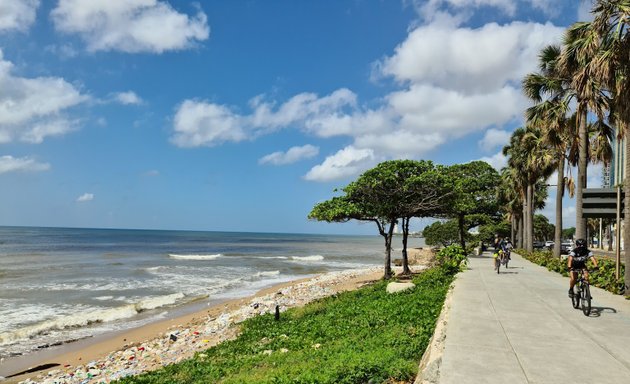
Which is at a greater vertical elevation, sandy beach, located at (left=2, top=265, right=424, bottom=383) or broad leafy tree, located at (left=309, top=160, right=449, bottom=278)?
broad leafy tree, located at (left=309, top=160, right=449, bottom=278)

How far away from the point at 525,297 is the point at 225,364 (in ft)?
28.6

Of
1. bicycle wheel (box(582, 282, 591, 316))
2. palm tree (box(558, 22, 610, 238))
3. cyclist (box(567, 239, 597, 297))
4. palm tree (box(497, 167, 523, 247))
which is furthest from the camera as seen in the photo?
palm tree (box(497, 167, 523, 247))

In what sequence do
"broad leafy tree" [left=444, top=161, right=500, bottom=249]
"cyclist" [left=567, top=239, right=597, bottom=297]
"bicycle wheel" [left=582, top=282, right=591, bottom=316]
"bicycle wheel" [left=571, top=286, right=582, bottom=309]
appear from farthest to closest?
"broad leafy tree" [left=444, top=161, right=500, bottom=249], "cyclist" [left=567, top=239, right=597, bottom=297], "bicycle wheel" [left=571, top=286, right=582, bottom=309], "bicycle wheel" [left=582, top=282, right=591, bottom=316]

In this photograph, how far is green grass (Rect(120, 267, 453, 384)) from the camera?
6410 mm

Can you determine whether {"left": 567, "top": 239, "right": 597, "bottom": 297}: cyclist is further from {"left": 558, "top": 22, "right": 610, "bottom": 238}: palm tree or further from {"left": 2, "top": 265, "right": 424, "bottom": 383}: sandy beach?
{"left": 2, "top": 265, "right": 424, "bottom": 383}: sandy beach

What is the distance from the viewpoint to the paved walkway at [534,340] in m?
5.63

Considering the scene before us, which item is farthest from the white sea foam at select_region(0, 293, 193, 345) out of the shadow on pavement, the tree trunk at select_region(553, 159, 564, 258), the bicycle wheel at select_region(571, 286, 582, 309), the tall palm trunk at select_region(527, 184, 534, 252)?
the tall palm trunk at select_region(527, 184, 534, 252)

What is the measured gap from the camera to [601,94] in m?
18.0

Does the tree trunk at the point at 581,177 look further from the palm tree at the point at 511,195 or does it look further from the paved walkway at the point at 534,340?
the palm tree at the point at 511,195

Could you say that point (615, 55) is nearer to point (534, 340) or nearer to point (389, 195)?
point (534, 340)

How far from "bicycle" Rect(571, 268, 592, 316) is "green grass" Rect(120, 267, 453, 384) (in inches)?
125

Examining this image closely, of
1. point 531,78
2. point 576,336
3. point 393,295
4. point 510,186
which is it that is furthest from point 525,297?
point 510,186

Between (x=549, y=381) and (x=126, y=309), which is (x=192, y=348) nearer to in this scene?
(x=126, y=309)

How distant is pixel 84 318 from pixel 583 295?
18.2 meters
